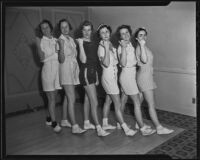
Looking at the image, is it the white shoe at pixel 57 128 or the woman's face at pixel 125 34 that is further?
the white shoe at pixel 57 128

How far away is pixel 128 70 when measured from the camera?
1.47 metres

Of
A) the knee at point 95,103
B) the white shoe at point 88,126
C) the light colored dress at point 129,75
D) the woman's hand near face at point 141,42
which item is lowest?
the white shoe at point 88,126

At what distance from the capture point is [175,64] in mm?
1497

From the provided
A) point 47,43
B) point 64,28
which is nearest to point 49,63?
point 47,43

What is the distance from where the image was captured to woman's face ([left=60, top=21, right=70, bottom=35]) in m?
1.48

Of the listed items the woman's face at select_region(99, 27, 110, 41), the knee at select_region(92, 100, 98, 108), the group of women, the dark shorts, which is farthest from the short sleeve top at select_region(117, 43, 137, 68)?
the knee at select_region(92, 100, 98, 108)

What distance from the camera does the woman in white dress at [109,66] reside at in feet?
4.76

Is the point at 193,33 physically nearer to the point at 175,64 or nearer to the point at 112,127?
the point at 175,64

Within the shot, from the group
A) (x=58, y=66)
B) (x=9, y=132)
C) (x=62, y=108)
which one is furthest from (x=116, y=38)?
(x=9, y=132)

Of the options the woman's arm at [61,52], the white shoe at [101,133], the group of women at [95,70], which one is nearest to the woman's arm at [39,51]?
the group of women at [95,70]

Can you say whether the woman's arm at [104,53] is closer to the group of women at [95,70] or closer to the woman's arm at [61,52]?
the group of women at [95,70]

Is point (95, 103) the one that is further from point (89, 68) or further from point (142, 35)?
point (142, 35)

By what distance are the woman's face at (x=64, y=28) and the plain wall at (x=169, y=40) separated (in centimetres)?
16

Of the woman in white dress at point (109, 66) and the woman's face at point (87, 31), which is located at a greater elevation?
the woman's face at point (87, 31)
